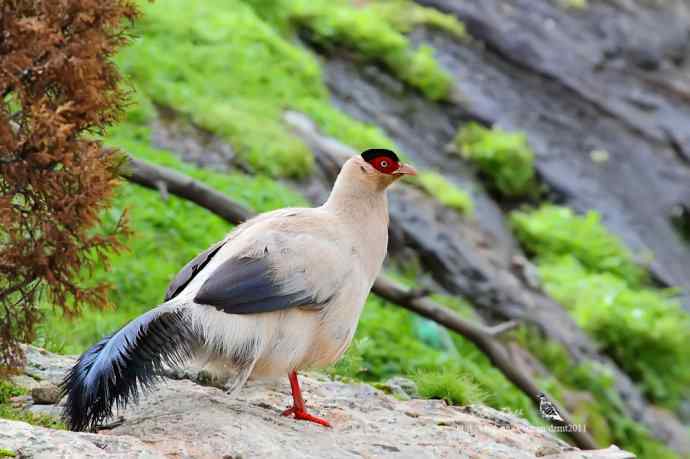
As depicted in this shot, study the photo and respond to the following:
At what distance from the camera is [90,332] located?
7.55 meters

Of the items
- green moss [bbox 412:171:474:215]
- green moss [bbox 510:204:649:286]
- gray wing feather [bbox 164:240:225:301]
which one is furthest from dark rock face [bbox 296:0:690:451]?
gray wing feather [bbox 164:240:225:301]

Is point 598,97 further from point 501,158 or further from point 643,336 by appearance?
point 643,336

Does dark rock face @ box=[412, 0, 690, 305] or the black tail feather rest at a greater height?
the black tail feather

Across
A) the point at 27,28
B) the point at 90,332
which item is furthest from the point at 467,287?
the point at 27,28

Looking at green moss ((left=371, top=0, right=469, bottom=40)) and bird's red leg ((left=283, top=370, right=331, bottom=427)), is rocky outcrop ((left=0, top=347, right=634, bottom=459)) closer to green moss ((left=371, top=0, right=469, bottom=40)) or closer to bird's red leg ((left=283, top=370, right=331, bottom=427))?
bird's red leg ((left=283, top=370, right=331, bottom=427))

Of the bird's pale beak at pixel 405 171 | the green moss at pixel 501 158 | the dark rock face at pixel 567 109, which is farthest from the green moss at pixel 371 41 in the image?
the bird's pale beak at pixel 405 171

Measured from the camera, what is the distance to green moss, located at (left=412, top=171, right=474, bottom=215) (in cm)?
1235

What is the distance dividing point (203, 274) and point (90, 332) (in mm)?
2920

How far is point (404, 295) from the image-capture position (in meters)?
8.42

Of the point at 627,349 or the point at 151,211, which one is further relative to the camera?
the point at 627,349

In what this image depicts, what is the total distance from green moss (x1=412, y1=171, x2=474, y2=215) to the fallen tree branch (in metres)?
3.45

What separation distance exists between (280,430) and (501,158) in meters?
10.6

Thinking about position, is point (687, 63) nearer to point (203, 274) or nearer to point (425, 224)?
point (425, 224)

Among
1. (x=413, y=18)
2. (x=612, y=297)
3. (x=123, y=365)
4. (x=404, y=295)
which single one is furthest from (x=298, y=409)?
(x=413, y=18)
